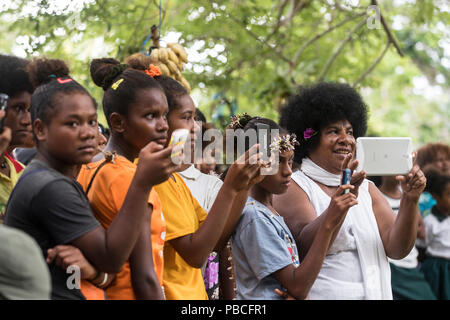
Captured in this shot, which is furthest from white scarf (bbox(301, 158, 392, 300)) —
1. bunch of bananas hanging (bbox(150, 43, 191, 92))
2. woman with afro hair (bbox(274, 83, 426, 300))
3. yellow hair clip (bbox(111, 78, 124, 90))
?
yellow hair clip (bbox(111, 78, 124, 90))

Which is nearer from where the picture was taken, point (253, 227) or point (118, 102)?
point (118, 102)

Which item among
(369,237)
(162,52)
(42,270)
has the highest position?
(162,52)

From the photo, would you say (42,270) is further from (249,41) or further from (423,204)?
(423,204)

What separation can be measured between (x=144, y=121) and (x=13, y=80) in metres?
0.87

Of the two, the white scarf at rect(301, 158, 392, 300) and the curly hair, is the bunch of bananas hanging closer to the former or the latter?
the curly hair

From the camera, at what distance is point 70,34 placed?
13.8 ft

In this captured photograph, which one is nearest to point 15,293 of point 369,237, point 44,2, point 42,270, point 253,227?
point 42,270

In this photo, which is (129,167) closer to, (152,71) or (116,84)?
(116,84)

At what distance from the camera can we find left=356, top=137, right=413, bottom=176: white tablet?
2.78 metres

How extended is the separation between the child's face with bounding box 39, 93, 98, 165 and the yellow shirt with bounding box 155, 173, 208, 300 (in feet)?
1.54

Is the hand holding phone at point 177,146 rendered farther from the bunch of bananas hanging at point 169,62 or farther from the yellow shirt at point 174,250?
the bunch of bananas hanging at point 169,62

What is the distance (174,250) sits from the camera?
92.0 inches

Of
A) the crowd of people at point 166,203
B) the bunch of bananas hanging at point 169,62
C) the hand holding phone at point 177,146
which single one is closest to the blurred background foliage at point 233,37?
the bunch of bananas hanging at point 169,62
